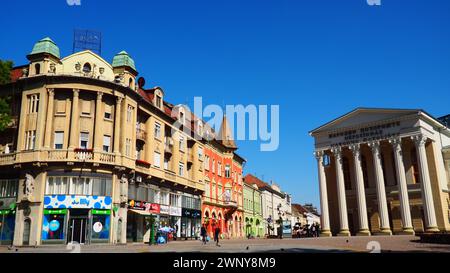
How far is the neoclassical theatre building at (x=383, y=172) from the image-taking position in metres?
43.1

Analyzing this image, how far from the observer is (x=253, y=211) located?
79500 mm

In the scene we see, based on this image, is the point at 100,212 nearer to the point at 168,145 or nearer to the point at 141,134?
the point at 141,134

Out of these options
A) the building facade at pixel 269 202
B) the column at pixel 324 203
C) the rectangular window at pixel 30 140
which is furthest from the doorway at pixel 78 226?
the building facade at pixel 269 202

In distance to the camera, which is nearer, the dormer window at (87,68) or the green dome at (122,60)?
the dormer window at (87,68)

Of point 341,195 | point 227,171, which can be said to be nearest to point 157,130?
point 227,171

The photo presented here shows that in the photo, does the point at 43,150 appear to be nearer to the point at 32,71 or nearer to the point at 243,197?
the point at 32,71

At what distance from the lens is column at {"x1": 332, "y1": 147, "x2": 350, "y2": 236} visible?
47131mm

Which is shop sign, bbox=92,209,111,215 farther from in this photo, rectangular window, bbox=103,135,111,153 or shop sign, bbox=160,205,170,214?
shop sign, bbox=160,205,170,214

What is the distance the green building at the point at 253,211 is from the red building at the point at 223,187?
Answer: 4.29m

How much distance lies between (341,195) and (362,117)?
9.96 meters

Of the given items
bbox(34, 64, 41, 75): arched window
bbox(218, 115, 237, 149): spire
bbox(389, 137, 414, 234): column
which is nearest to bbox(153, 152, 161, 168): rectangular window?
bbox(34, 64, 41, 75): arched window

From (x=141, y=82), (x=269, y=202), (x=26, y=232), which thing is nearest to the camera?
(x=26, y=232)

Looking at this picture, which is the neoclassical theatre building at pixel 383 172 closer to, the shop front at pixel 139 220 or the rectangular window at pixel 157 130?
the rectangular window at pixel 157 130
